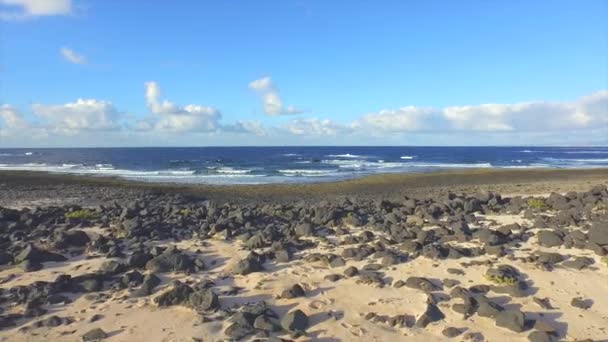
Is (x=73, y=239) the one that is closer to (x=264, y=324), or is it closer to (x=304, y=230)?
(x=304, y=230)

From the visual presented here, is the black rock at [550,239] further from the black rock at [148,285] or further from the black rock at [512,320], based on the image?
the black rock at [148,285]

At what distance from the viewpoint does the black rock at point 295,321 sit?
597cm

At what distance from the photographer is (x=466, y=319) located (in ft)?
20.4

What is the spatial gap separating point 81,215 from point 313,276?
334 inches

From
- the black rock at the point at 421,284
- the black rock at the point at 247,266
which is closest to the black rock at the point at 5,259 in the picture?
the black rock at the point at 247,266

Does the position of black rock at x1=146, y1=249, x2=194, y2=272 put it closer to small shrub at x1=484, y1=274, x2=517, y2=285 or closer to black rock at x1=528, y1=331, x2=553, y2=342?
small shrub at x1=484, y1=274, x2=517, y2=285

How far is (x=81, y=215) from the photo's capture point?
1316 cm

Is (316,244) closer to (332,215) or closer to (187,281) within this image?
(332,215)

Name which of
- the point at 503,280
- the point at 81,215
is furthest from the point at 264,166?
the point at 503,280

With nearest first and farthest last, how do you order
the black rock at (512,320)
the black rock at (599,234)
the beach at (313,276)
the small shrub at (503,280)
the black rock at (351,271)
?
the black rock at (512,320), the beach at (313,276), the small shrub at (503,280), the black rock at (351,271), the black rock at (599,234)

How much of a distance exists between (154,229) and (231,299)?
4.59m

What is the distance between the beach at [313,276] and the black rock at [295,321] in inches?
0.8

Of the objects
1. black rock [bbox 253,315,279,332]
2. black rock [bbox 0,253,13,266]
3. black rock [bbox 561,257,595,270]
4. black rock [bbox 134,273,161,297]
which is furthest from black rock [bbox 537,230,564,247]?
black rock [bbox 0,253,13,266]

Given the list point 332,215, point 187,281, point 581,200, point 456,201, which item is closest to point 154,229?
point 187,281
